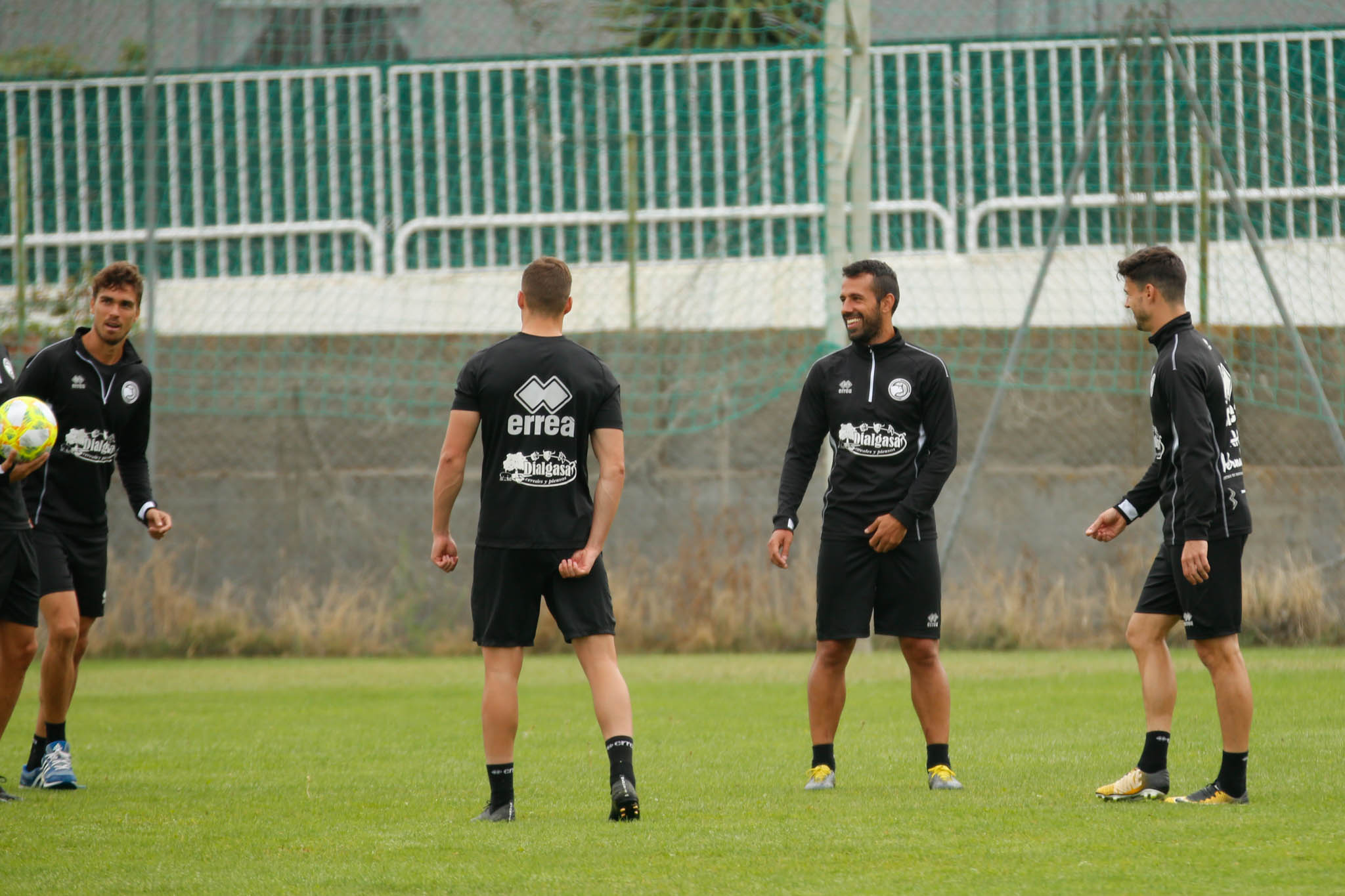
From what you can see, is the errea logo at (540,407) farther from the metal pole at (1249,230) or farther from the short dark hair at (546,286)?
the metal pole at (1249,230)

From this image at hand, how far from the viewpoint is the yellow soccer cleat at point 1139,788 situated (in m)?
5.45

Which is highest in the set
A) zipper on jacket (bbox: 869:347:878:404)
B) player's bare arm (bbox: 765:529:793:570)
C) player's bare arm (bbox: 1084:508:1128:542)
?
zipper on jacket (bbox: 869:347:878:404)

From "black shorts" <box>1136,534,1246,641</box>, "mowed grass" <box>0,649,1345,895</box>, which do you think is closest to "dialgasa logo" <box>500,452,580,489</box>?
"mowed grass" <box>0,649,1345,895</box>

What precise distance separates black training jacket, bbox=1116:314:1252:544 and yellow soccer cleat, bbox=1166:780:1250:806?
87 centimetres

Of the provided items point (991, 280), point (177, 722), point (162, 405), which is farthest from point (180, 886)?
point (991, 280)

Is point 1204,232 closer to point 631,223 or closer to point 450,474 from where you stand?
point 631,223

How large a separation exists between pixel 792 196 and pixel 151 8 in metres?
5.52

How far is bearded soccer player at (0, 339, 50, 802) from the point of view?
573 centimetres

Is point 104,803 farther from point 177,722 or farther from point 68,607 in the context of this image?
point 177,722

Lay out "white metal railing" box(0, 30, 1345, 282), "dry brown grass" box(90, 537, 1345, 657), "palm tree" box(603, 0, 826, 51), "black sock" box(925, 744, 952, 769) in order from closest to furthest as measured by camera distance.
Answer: "black sock" box(925, 744, 952, 769) < "dry brown grass" box(90, 537, 1345, 657) < "white metal railing" box(0, 30, 1345, 282) < "palm tree" box(603, 0, 826, 51)

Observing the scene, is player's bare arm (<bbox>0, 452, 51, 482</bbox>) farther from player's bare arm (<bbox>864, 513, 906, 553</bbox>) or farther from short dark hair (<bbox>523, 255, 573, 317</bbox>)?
player's bare arm (<bbox>864, 513, 906, 553</bbox>)

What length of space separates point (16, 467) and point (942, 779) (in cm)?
367

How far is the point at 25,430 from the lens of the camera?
18.8 ft

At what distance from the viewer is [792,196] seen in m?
13.5
